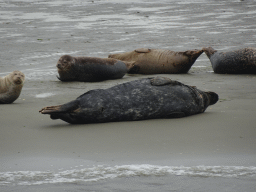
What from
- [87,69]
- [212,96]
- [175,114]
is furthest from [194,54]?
[175,114]

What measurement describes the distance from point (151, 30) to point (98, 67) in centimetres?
686

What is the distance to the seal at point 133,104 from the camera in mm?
4547

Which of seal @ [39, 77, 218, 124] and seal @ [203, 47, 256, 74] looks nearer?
seal @ [39, 77, 218, 124]

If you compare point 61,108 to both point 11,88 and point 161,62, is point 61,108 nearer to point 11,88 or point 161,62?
point 11,88

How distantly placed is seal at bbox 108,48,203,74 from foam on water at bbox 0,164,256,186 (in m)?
6.33

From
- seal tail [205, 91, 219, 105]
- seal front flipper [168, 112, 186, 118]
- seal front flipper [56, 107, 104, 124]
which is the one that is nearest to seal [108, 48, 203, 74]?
seal tail [205, 91, 219, 105]

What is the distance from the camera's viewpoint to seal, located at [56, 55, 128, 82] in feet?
28.0

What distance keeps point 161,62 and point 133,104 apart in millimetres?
4964

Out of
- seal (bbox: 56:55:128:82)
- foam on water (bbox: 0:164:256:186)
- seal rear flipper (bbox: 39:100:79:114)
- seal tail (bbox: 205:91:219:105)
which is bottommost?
seal (bbox: 56:55:128:82)

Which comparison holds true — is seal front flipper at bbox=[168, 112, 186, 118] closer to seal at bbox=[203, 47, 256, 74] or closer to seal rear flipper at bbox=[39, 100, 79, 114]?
seal rear flipper at bbox=[39, 100, 79, 114]

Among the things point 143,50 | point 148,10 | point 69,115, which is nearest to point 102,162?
point 69,115

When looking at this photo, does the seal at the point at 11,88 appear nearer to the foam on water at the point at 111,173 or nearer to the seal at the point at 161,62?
the foam on water at the point at 111,173

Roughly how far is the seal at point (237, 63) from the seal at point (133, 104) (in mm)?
4425

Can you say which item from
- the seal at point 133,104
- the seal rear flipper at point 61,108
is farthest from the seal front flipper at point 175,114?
the seal rear flipper at point 61,108
